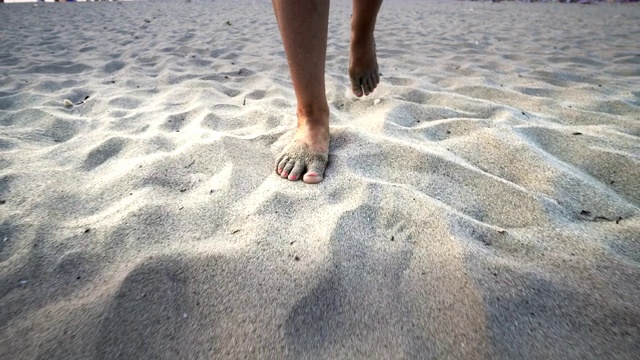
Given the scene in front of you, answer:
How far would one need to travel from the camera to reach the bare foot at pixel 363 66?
1705mm

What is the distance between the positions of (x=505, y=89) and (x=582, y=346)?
1.62 metres

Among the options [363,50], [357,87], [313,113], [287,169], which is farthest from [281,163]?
[363,50]

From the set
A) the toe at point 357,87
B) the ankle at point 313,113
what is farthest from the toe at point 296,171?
the toe at point 357,87

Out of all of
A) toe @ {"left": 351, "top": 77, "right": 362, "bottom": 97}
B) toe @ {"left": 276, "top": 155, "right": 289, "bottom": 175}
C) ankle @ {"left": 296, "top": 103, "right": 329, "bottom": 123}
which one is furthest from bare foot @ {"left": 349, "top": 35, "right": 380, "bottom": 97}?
toe @ {"left": 276, "top": 155, "right": 289, "bottom": 175}

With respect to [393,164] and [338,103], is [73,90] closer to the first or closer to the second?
[338,103]

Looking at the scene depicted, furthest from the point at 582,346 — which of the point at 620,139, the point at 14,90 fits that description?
the point at 14,90

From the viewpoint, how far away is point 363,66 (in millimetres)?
1718

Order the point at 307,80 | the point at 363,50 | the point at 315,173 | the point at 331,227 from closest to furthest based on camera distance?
the point at 331,227 → the point at 315,173 → the point at 307,80 → the point at 363,50

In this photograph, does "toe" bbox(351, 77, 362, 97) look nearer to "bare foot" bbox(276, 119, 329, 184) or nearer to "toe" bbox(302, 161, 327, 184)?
"bare foot" bbox(276, 119, 329, 184)

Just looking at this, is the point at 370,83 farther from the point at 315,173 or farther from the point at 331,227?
the point at 331,227

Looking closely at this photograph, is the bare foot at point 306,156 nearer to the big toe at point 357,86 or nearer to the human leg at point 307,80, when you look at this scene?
the human leg at point 307,80

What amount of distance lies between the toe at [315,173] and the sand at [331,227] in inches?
1.2

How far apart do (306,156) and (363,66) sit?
82 centimetres

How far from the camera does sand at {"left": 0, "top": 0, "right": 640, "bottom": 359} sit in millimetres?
628
